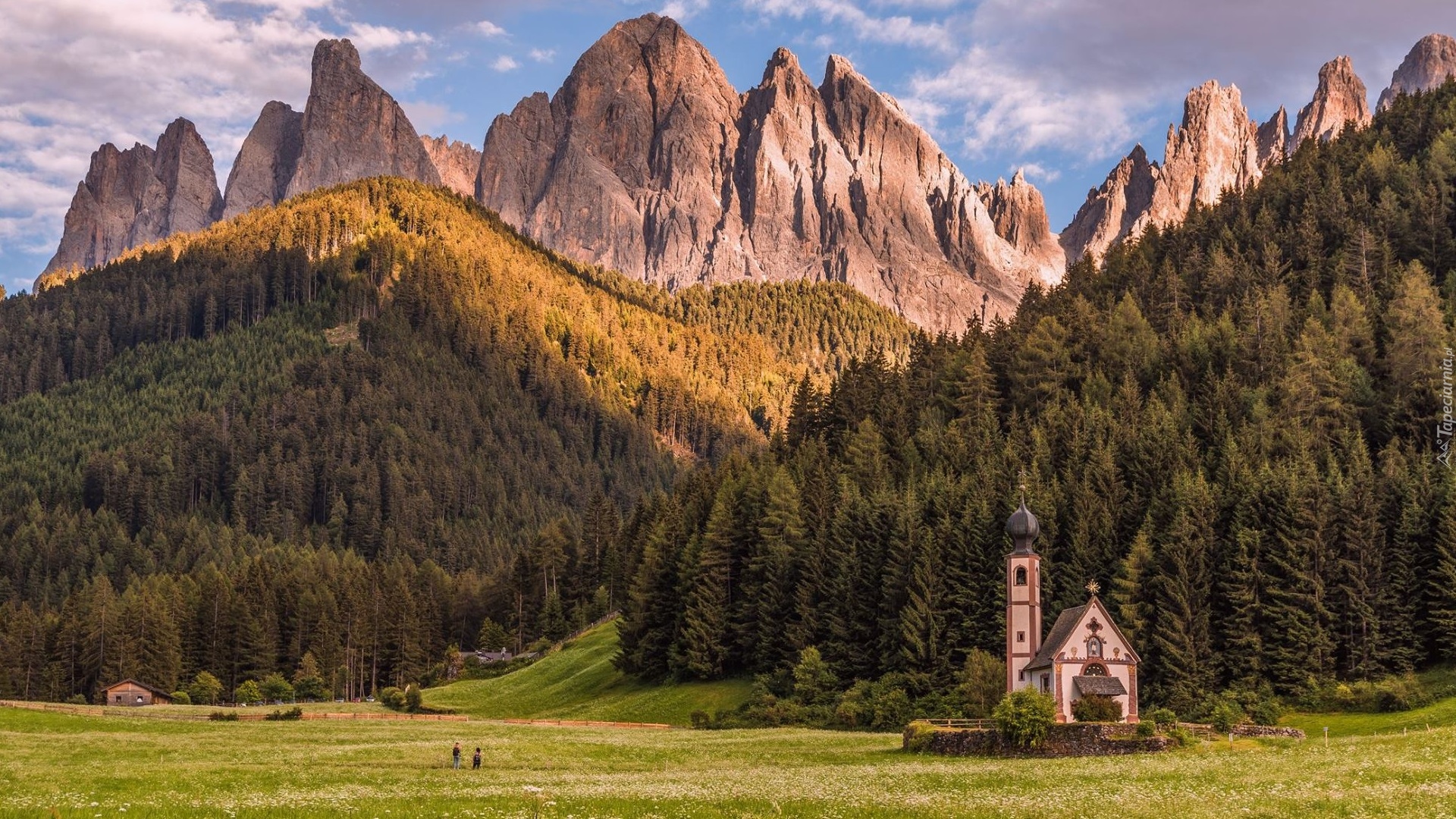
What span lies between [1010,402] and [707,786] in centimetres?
9737

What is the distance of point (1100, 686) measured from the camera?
252ft

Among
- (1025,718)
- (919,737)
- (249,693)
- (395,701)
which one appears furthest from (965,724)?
(249,693)

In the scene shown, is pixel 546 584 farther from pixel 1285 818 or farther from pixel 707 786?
pixel 1285 818

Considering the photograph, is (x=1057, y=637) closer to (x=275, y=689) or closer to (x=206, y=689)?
(x=275, y=689)

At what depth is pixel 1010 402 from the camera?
13725 cm

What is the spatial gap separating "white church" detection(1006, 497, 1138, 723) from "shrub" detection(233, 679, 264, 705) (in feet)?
274

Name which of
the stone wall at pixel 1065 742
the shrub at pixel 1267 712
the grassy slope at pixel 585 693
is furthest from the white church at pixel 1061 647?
the grassy slope at pixel 585 693

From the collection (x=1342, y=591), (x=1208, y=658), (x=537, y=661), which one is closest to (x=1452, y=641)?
(x=1342, y=591)

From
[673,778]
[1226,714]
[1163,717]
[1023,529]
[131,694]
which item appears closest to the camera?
[673,778]

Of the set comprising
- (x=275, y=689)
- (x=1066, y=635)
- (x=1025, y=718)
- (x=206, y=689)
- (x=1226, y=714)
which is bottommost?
(x=206, y=689)

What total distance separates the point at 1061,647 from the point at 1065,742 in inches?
721

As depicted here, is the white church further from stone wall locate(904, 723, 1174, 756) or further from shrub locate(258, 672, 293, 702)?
shrub locate(258, 672, 293, 702)

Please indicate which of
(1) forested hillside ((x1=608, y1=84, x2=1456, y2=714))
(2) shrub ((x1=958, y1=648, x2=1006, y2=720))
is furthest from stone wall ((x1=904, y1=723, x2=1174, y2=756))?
(1) forested hillside ((x1=608, y1=84, x2=1456, y2=714))

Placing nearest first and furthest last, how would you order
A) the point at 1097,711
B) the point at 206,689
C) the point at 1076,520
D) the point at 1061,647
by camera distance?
1. the point at 1097,711
2. the point at 1061,647
3. the point at 1076,520
4. the point at 206,689
